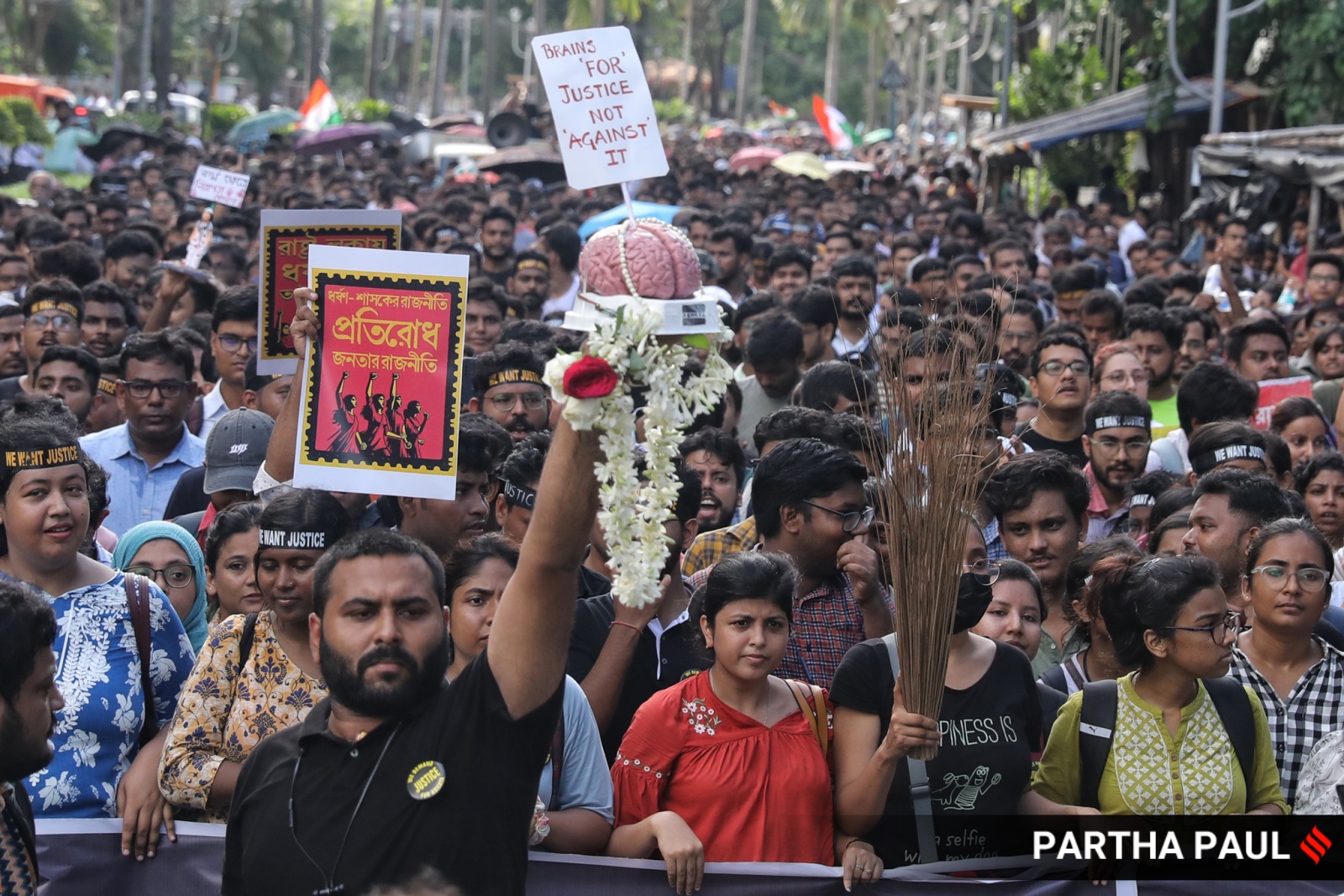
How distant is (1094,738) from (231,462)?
3283 mm

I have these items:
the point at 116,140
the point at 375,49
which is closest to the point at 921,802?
the point at 116,140

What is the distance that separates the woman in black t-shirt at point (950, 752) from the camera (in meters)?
3.92

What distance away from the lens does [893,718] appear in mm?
3697

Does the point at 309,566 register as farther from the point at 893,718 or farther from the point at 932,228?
the point at 932,228

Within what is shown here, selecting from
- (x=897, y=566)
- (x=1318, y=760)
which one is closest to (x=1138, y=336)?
(x=1318, y=760)

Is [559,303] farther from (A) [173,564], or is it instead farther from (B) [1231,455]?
(A) [173,564]

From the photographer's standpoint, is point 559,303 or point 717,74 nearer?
point 559,303

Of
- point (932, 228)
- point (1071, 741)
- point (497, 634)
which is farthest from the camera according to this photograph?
point (932, 228)

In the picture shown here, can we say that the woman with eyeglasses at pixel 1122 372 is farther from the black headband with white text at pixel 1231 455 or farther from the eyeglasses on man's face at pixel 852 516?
the eyeglasses on man's face at pixel 852 516

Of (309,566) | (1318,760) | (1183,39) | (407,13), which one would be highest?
(407,13)

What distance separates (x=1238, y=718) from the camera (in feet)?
13.4

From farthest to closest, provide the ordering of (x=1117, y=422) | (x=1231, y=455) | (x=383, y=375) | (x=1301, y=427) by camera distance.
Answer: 1. (x=1301, y=427)
2. (x=1117, y=422)
3. (x=1231, y=455)
4. (x=383, y=375)

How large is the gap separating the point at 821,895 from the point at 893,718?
1.72ft

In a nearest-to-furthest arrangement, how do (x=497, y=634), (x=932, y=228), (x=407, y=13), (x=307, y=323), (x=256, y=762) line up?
(x=497, y=634) → (x=256, y=762) → (x=307, y=323) → (x=932, y=228) → (x=407, y=13)
